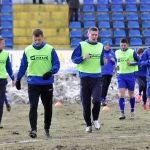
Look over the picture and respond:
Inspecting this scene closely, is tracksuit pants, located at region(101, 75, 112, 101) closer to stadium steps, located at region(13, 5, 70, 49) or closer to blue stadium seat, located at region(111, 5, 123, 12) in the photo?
stadium steps, located at region(13, 5, 70, 49)

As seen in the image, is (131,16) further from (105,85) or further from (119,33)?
(105,85)

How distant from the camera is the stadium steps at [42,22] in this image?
28938 mm

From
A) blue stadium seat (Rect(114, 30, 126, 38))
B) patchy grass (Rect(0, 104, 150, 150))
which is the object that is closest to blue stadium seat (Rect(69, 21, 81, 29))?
blue stadium seat (Rect(114, 30, 126, 38))

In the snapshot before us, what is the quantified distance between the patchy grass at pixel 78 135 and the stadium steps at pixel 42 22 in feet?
43.6

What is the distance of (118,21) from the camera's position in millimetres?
31734

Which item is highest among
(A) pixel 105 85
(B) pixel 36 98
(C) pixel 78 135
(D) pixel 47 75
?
(D) pixel 47 75

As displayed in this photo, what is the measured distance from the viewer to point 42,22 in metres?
30.2

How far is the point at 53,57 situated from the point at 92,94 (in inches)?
55.1

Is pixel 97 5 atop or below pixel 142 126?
atop

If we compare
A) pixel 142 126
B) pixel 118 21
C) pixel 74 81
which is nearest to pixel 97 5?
pixel 118 21

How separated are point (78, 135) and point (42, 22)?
64.7ft

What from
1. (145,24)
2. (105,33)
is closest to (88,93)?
(105,33)

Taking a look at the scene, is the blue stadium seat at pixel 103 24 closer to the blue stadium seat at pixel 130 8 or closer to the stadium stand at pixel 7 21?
the blue stadium seat at pixel 130 8

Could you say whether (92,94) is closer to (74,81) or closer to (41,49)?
(41,49)
